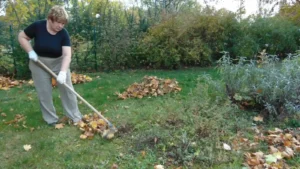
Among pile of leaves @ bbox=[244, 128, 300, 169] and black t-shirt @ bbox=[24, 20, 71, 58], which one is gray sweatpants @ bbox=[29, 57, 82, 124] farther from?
pile of leaves @ bbox=[244, 128, 300, 169]

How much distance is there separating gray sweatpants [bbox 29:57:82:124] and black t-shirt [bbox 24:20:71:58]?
0.13m

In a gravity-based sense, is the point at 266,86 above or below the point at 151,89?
above

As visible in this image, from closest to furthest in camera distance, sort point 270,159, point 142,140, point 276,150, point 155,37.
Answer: point 270,159 → point 276,150 → point 142,140 → point 155,37

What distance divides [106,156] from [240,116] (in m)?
1.96

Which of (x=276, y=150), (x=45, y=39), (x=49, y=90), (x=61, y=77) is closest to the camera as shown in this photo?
(x=276, y=150)

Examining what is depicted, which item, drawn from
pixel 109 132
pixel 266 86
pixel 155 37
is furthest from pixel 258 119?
pixel 155 37

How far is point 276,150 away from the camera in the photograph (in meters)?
2.98

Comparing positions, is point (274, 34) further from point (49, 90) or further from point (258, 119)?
point (49, 90)

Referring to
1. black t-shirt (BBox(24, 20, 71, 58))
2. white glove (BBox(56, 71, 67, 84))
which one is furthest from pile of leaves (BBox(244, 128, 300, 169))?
black t-shirt (BBox(24, 20, 71, 58))

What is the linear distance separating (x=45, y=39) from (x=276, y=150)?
10.1ft

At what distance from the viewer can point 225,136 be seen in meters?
3.31

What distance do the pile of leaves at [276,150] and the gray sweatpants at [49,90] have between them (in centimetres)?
244

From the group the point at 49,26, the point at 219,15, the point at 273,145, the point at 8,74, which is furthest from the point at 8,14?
the point at 273,145

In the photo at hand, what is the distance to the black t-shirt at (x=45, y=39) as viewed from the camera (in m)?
3.66
